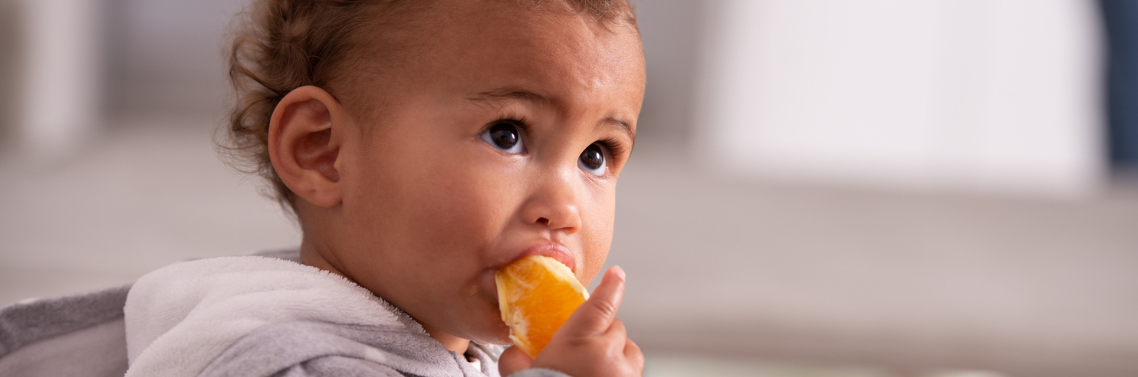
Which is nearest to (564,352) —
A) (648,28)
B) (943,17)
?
(648,28)

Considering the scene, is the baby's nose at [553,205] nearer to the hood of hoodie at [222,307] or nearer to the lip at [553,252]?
the lip at [553,252]

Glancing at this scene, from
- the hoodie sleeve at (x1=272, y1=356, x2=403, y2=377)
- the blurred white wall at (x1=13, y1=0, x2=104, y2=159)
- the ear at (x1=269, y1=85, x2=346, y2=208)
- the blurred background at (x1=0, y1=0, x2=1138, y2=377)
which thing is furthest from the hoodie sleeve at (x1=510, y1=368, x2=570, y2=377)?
the blurred white wall at (x1=13, y1=0, x2=104, y2=159)

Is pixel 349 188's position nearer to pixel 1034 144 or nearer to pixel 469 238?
pixel 469 238

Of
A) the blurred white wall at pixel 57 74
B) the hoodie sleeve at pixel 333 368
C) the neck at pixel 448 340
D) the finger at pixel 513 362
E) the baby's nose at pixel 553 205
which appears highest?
the baby's nose at pixel 553 205

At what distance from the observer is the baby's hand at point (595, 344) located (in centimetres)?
53

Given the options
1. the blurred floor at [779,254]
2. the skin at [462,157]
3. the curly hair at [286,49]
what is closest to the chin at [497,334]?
the skin at [462,157]

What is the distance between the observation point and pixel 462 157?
59 cm

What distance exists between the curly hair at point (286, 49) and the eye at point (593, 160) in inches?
4.1

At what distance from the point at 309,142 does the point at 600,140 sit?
236 millimetres

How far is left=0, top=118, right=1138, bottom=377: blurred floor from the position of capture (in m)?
1.75

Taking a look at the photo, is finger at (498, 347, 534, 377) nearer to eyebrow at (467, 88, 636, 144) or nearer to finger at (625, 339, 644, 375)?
finger at (625, 339, 644, 375)

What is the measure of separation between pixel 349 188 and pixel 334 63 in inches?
4.3

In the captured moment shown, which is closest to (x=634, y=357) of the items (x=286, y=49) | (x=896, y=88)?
(x=286, y=49)

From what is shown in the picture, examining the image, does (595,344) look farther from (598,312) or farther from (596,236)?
(596,236)
